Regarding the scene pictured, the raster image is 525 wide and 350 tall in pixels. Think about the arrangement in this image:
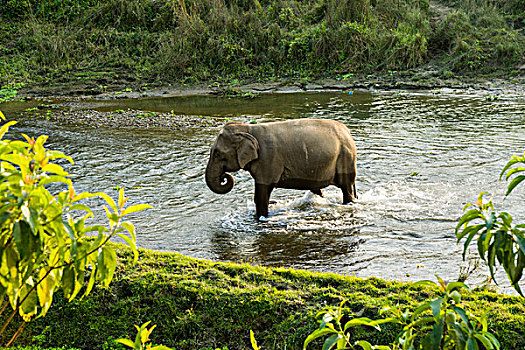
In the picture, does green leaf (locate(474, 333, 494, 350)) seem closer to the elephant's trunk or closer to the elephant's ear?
the elephant's ear

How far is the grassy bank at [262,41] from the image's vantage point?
76.0 ft

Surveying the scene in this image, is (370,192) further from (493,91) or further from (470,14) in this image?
(470,14)

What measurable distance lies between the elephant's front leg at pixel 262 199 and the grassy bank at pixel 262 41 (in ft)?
50.0

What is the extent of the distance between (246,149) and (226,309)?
375 cm

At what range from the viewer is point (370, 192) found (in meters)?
10.0

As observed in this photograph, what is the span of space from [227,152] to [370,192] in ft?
9.36

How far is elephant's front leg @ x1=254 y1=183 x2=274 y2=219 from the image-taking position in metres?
8.84

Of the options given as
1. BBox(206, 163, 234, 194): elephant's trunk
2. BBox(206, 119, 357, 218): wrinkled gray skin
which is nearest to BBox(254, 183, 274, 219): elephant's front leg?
A: BBox(206, 119, 357, 218): wrinkled gray skin

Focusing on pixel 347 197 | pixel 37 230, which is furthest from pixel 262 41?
pixel 37 230

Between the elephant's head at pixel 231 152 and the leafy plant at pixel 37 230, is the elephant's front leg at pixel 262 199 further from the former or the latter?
the leafy plant at pixel 37 230

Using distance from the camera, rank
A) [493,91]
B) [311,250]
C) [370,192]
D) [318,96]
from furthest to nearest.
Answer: [318,96] → [493,91] → [370,192] → [311,250]

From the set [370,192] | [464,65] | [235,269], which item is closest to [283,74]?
[464,65]

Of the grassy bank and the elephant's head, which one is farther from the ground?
the elephant's head

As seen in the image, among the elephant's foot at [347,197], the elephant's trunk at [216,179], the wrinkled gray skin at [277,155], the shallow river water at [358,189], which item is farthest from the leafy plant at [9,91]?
the elephant's foot at [347,197]
